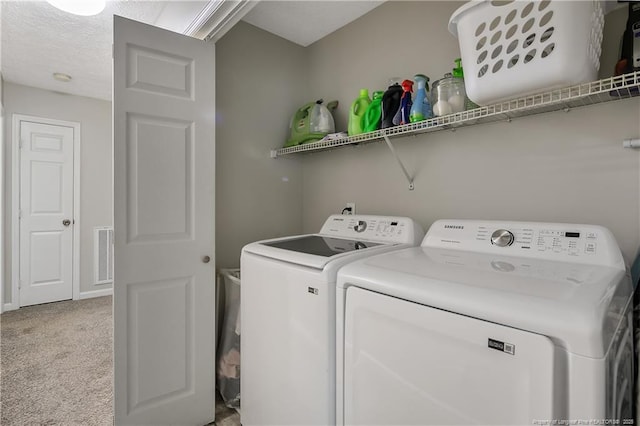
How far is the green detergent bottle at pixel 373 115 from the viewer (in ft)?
6.00

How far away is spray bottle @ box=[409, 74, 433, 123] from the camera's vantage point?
1.58m

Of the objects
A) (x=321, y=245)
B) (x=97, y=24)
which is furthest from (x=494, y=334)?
(x=97, y=24)

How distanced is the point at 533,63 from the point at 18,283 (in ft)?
16.6

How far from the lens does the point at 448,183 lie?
1763mm

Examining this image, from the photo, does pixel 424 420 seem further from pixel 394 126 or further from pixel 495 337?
pixel 394 126

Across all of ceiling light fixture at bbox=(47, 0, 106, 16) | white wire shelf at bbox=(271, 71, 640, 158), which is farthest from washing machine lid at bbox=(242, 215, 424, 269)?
ceiling light fixture at bbox=(47, 0, 106, 16)

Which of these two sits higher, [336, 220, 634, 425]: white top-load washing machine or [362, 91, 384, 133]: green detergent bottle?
[362, 91, 384, 133]: green detergent bottle

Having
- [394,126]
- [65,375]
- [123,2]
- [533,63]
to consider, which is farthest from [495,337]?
[65,375]

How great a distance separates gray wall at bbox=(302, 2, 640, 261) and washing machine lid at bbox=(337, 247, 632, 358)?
42cm

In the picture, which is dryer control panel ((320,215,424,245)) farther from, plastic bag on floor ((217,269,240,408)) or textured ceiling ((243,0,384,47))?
textured ceiling ((243,0,384,47))

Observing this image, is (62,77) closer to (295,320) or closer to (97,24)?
(97,24)

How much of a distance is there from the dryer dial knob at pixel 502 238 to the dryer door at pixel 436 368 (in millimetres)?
621

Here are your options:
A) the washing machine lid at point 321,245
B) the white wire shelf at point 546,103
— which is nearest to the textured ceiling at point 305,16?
the white wire shelf at point 546,103

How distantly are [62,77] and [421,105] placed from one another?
3.75 meters
